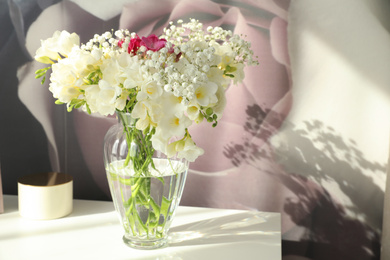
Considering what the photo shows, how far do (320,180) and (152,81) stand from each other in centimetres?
78

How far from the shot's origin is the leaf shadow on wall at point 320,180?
146 cm

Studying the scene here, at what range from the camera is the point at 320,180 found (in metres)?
1.48

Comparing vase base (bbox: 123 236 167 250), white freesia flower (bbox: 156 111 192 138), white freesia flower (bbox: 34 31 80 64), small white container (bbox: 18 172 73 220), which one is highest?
white freesia flower (bbox: 34 31 80 64)

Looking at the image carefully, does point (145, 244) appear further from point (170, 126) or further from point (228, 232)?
point (170, 126)

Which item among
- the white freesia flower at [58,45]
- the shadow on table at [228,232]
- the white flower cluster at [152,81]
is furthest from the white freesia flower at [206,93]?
the shadow on table at [228,232]

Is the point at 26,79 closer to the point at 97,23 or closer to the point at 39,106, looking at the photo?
the point at 39,106

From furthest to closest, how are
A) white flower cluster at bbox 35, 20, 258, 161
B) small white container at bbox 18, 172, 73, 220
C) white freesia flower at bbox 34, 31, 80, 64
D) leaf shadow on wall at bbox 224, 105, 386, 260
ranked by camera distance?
leaf shadow on wall at bbox 224, 105, 386, 260 < small white container at bbox 18, 172, 73, 220 < white freesia flower at bbox 34, 31, 80, 64 < white flower cluster at bbox 35, 20, 258, 161

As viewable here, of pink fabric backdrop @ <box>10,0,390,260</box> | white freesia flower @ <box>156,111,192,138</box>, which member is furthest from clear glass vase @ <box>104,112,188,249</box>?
pink fabric backdrop @ <box>10,0,390,260</box>

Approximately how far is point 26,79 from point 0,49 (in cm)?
14

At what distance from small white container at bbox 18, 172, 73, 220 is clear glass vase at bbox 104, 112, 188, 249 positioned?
10.0 inches

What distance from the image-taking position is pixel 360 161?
4.76 ft

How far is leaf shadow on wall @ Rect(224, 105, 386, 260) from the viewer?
1461mm

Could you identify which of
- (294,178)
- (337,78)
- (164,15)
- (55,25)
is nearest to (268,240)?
(294,178)

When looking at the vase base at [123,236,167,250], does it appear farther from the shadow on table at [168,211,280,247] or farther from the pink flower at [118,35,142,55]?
the pink flower at [118,35,142,55]
